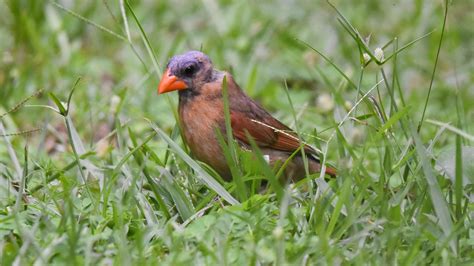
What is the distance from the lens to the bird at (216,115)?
469 centimetres

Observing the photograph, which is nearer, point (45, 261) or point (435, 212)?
point (45, 261)

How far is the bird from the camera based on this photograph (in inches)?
185

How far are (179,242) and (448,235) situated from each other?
0.91m

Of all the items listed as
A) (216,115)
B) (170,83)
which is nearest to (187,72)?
(170,83)

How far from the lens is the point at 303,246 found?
342cm

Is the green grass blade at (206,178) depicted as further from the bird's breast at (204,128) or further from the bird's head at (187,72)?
the bird's head at (187,72)

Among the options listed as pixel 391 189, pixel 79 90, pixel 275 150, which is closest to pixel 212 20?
pixel 79 90

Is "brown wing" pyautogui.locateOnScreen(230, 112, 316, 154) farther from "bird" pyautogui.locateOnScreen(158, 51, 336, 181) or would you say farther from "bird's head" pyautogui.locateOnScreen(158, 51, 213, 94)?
"bird's head" pyautogui.locateOnScreen(158, 51, 213, 94)

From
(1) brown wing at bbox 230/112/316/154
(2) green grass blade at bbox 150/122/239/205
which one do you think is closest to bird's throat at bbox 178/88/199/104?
(1) brown wing at bbox 230/112/316/154

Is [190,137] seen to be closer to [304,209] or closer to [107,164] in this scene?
[107,164]

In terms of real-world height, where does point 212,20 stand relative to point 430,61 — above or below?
above

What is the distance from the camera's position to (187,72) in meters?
4.85

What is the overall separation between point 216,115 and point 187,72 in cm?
28

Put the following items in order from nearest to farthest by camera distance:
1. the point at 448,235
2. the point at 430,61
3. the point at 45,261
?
1. the point at 45,261
2. the point at 448,235
3. the point at 430,61
